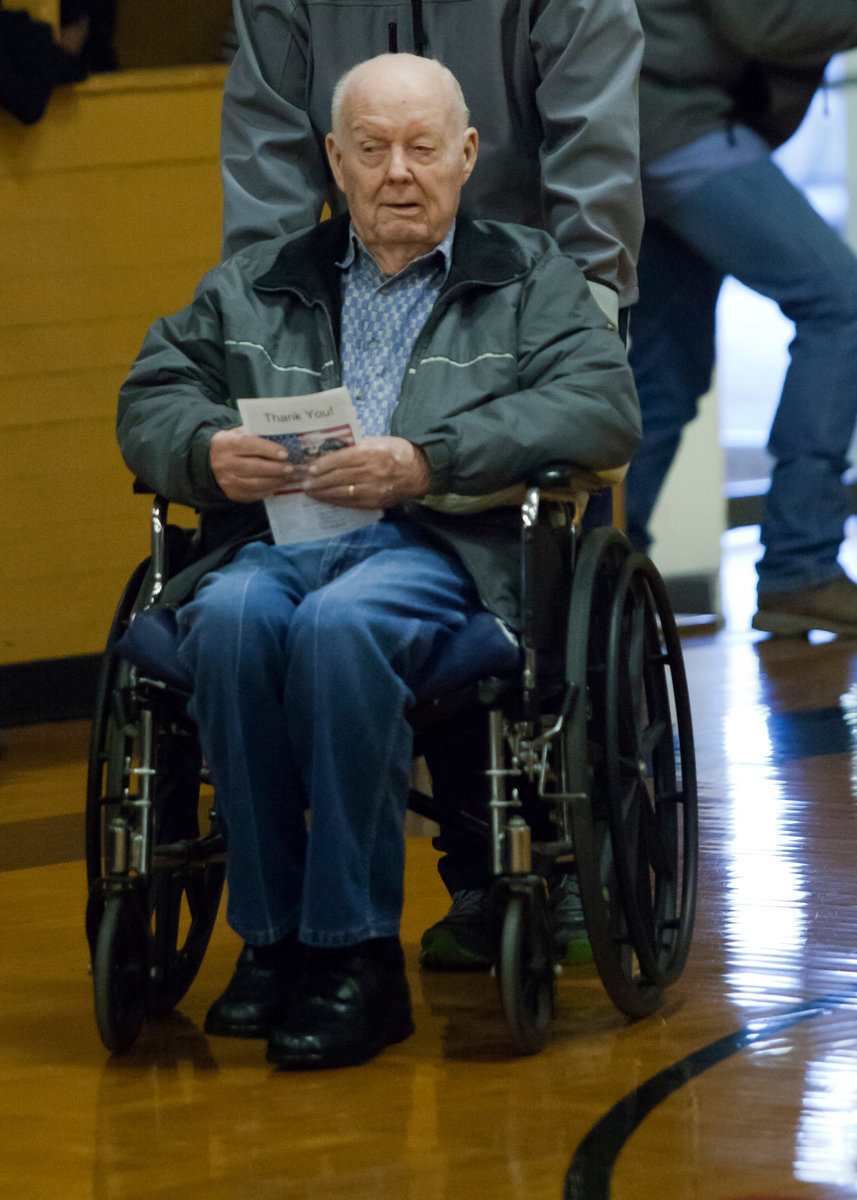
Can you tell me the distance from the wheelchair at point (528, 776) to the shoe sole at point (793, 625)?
2353 millimetres

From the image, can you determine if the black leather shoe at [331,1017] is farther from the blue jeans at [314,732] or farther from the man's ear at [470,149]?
the man's ear at [470,149]

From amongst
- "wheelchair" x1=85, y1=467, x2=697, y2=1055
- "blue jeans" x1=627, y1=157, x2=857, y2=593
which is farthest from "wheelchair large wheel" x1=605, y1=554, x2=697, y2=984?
"blue jeans" x1=627, y1=157, x2=857, y2=593

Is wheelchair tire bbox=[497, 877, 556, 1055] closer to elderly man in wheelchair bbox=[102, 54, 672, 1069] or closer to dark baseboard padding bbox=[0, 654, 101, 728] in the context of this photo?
elderly man in wheelchair bbox=[102, 54, 672, 1069]

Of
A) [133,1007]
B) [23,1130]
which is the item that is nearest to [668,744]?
[133,1007]

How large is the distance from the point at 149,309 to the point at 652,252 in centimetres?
118

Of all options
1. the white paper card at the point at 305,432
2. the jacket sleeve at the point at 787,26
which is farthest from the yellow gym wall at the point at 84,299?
the white paper card at the point at 305,432

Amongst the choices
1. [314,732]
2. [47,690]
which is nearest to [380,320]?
[314,732]

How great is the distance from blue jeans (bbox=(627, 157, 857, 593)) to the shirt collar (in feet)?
6.51

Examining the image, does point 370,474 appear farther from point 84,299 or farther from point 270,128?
point 84,299

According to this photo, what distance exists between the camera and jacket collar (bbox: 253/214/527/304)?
2.27m

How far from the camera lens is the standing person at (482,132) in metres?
2.47

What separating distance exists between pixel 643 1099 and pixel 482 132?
1355 mm

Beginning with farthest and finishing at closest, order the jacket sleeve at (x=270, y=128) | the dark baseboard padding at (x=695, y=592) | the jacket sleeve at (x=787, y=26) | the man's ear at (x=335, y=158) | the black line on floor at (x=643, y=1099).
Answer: the dark baseboard padding at (x=695, y=592)
the jacket sleeve at (x=787, y=26)
the jacket sleeve at (x=270, y=128)
the man's ear at (x=335, y=158)
the black line on floor at (x=643, y=1099)

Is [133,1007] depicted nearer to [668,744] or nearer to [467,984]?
[467,984]
